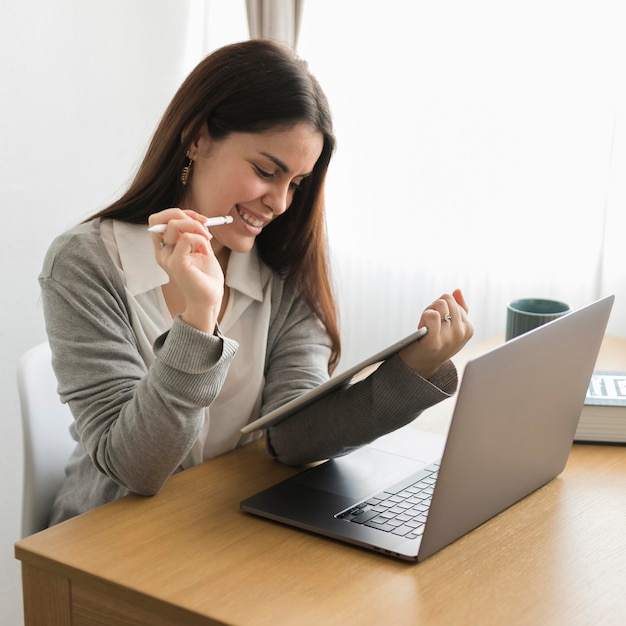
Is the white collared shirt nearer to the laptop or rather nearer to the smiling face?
the smiling face

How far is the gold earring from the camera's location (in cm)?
140

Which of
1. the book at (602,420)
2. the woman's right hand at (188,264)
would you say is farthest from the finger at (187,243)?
the book at (602,420)

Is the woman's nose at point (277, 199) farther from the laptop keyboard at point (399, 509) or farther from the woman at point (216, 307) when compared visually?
the laptop keyboard at point (399, 509)

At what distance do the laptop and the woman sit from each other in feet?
0.26

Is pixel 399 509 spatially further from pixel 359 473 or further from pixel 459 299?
pixel 459 299

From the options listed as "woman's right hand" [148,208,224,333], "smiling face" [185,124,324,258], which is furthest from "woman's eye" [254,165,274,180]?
"woman's right hand" [148,208,224,333]

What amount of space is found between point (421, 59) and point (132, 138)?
824mm

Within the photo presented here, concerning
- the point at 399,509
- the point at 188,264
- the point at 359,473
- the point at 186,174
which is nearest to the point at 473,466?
the point at 399,509

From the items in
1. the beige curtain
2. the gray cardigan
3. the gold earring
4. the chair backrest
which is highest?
the beige curtain

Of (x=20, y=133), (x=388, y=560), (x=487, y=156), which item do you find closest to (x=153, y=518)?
(x=388, y=560)

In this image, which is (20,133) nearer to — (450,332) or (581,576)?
(450,332)

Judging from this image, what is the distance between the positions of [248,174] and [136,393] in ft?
1.24

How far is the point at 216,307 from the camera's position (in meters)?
1.14

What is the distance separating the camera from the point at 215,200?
1359mm
